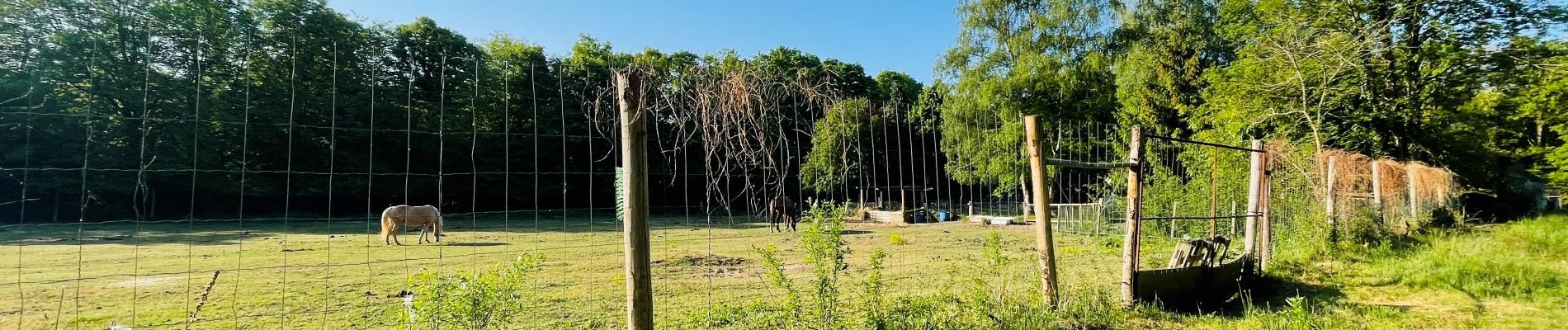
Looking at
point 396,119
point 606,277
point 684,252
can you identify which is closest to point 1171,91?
point 684,252

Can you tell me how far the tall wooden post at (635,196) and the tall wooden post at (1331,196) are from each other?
9.44 m

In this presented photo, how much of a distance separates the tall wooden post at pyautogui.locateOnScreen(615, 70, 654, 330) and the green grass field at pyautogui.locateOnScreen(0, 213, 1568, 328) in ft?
4.88

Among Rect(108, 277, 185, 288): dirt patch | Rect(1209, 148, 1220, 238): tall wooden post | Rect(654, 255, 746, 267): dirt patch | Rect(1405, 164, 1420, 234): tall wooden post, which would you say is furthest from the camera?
Rect(1405, 164, 1420, 234): tall wooden post

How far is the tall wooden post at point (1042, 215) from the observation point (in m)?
5.03

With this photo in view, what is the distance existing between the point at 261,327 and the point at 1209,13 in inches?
1055

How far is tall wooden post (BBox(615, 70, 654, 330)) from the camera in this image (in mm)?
2852

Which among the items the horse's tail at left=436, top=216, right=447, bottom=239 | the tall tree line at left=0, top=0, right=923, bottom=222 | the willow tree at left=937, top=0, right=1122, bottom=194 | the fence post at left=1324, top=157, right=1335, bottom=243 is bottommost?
the horse's tail at left=436, top=216, right=447, bottom=239

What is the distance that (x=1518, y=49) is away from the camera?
44.8ft

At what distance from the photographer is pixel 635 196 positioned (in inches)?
114

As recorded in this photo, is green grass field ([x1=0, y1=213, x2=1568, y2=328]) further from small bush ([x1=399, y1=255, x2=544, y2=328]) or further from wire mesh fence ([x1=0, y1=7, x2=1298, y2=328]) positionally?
small bush ([x1=399, y1=255, x2=544, y2=328])

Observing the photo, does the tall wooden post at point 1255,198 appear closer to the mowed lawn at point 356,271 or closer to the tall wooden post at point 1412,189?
the mowed lawn at point 356,271

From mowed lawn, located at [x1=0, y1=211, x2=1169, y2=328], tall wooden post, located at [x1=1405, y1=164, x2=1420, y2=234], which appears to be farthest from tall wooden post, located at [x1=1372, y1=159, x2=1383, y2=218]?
mowed lawn, located at [x1=0, y1=211, x2=1169, y2=328]

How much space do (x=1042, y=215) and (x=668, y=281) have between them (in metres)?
4.40

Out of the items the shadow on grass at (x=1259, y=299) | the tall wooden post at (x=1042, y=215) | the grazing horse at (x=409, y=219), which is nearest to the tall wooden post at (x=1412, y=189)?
the shadow on grass at (x=1259, y=299)
